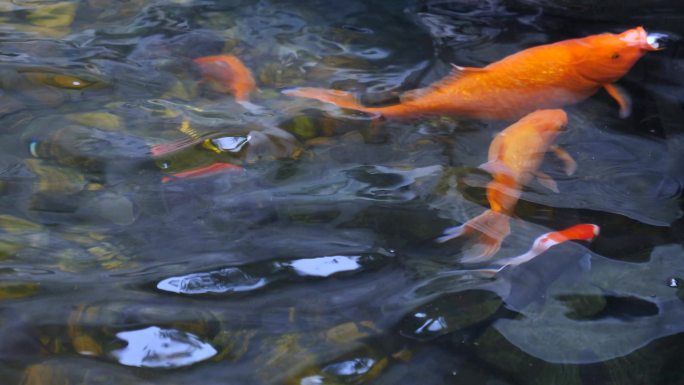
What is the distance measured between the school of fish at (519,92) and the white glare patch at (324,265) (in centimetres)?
82

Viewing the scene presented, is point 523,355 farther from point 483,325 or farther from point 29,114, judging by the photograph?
point 29,114

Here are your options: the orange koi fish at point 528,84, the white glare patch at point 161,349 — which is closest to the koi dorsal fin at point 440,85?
the orange koi fish at point 528,84

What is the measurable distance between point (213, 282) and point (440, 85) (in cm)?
190

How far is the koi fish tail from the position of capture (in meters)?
2.53

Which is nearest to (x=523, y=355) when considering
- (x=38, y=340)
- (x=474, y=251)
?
(x=474, y=251)

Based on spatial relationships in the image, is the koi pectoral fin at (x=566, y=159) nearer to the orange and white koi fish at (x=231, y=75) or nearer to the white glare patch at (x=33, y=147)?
the orange and white koi fish at (x=231, y=75)

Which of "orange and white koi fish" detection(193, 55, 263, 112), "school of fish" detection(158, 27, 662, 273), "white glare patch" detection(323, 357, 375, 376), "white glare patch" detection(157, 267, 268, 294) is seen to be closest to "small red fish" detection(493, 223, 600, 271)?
"school of fish" detection(158, 27, 662, 273)

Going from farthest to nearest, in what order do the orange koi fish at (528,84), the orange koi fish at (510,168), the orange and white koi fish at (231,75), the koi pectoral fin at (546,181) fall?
the orange and white koi fish at (231,75)
the orange koi fish at (528,84)
the koi pectoral fin at (546,181)
the orange koi fish at (510,168)

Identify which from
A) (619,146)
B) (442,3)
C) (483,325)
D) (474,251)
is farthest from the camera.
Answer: (442,3)

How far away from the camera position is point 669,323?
2221mm

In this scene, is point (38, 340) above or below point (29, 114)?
below

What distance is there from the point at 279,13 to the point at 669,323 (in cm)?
334

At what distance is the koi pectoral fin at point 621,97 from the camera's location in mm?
3527

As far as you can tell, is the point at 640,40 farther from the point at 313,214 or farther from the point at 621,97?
the point at 313,214
